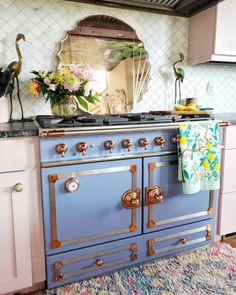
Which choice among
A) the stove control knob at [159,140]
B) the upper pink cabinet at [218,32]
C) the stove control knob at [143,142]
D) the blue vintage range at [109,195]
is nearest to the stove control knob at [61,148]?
the blue vintage range at [109,195]

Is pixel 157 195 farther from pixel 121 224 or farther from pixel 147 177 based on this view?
pixel 121 224

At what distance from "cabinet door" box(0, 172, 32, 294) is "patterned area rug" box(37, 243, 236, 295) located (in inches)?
8.0

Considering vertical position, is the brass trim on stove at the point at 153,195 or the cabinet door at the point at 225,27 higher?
the cabinet door at the point at 225,27

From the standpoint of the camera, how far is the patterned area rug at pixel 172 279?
1.40 m

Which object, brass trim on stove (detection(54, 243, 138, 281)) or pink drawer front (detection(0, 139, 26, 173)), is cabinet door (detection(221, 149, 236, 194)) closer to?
brass trim on stove (detection(54, 243, 138, 281))

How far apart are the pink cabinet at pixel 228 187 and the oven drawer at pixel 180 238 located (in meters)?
0.12

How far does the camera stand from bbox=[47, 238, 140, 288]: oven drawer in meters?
1.37

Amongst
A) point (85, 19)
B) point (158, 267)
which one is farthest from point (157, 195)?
point (85, 19)

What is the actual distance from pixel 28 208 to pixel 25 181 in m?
Result: 0.14

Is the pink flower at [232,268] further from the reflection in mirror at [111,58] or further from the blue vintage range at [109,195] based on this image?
the reflection in mirror at [111,58]

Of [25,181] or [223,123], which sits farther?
[223,123]

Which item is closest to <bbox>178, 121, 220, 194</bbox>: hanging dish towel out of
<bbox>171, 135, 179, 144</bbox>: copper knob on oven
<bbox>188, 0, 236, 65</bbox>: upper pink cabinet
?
→ <bbox>171, 135, 179, 144</bbox>: copper knob on oven

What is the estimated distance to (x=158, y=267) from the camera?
160cm

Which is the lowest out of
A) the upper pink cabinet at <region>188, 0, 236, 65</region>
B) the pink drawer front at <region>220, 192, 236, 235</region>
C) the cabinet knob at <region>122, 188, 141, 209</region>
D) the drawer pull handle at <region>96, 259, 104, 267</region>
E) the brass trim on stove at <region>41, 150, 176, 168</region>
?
the drawer pull handle at <region>96, 259, 104, 267</region>
